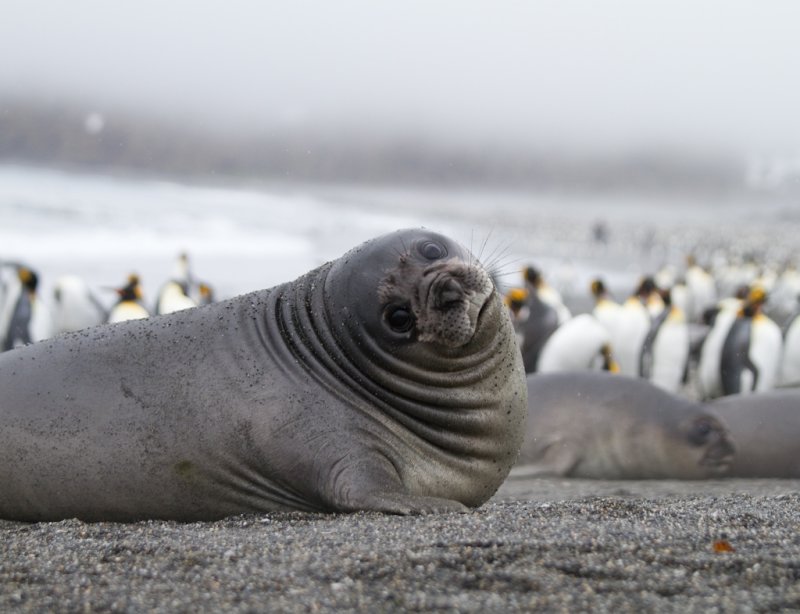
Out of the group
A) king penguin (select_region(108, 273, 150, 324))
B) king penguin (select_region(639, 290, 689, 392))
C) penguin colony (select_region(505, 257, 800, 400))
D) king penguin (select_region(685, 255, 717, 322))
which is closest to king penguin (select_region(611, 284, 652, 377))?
penguin colony (select_region(505, 257, 800, 400))

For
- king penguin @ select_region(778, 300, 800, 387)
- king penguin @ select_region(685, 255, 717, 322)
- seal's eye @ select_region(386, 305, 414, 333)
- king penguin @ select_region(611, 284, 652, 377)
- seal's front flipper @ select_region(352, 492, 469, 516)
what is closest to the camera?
seal's front flipper @ select_region(352, 492, 469, 516)

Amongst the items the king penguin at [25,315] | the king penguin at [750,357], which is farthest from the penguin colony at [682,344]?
the king penguin at [25,315]

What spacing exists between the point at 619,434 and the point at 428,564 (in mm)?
5315

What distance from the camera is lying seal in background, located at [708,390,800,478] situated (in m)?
7.71

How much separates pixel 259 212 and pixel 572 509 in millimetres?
56987

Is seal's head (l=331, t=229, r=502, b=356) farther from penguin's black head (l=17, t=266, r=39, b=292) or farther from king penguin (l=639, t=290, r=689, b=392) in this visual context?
penguin's black head (l=17, t=266, r=39, b=292)

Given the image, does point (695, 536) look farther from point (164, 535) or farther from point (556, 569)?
point (164, 535)

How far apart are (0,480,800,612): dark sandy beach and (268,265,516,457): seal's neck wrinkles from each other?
0.60 metres

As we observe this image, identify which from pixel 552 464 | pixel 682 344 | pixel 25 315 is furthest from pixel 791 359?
pixel 25 315

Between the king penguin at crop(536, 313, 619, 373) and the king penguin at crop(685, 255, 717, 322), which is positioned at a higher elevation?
the king penguin at crop(536, 313, 619, 373)

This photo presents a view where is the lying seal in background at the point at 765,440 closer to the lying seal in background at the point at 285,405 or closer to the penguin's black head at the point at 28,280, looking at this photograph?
the lying seal in background at the point at 285,405

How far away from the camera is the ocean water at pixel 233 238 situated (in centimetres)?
3053

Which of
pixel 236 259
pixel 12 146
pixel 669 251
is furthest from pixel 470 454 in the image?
pixel 12 146

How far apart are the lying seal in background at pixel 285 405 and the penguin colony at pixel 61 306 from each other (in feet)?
25.3
